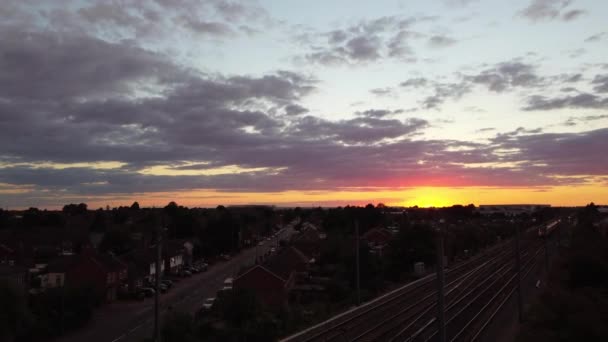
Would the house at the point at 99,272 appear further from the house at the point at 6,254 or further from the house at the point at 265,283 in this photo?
the house at the point at 6,254

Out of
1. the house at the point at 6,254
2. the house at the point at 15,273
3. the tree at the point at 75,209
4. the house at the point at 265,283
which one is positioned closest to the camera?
the house at the point at 15,273

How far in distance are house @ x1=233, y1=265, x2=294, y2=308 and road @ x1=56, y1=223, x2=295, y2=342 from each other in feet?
13.5

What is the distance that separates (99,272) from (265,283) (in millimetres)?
15156

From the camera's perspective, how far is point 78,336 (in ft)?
99.5

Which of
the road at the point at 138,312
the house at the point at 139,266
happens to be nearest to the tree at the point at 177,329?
the road at the point at 138,312

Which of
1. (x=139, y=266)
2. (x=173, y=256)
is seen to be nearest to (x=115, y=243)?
(x=173, y=256)

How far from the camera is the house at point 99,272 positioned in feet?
134

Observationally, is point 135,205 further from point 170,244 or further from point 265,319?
point 265,319

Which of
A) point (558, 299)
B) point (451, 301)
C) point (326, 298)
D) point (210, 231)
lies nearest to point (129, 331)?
point (326, 298)

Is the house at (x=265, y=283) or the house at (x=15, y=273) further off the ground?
the house at (x=15, y=273)

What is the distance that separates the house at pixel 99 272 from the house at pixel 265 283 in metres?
12.3

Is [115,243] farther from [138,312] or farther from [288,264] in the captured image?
[288,264]

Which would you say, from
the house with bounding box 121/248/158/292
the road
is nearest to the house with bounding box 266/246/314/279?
the road

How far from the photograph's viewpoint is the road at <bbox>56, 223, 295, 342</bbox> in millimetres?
29688
